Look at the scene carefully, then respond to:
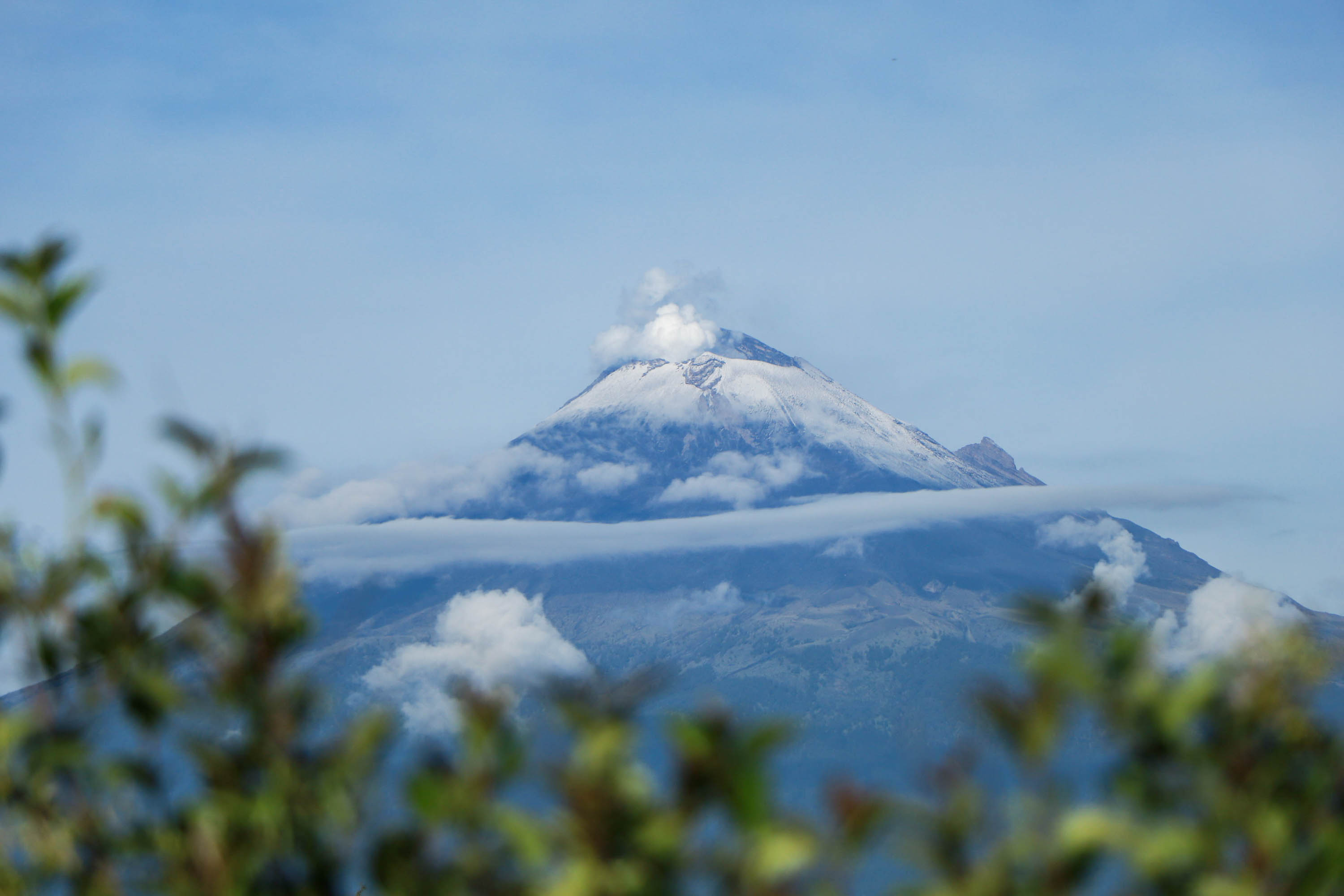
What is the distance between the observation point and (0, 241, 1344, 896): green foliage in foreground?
9.23 ft

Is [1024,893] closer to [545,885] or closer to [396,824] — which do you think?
[545,885]

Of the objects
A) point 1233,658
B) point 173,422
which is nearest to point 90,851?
point 173,422

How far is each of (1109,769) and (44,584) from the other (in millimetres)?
3235

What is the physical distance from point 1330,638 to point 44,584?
4555 mm

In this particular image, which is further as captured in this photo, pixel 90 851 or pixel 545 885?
pixel 90 851

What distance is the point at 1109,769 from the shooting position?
3264 millimetres

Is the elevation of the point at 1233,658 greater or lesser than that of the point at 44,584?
lesser

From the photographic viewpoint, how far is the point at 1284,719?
3.62 meters

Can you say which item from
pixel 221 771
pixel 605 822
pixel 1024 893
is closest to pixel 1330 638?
pixel 1024 893

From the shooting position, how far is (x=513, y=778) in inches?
124

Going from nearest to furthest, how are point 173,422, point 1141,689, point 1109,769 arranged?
point 1141,689, point 1109,769, point 173,422

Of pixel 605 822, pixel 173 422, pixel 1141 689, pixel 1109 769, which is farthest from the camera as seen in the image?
pixel 173 422

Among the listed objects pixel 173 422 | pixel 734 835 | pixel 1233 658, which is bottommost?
pixel 734 835

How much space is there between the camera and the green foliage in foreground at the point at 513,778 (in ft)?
9.23
